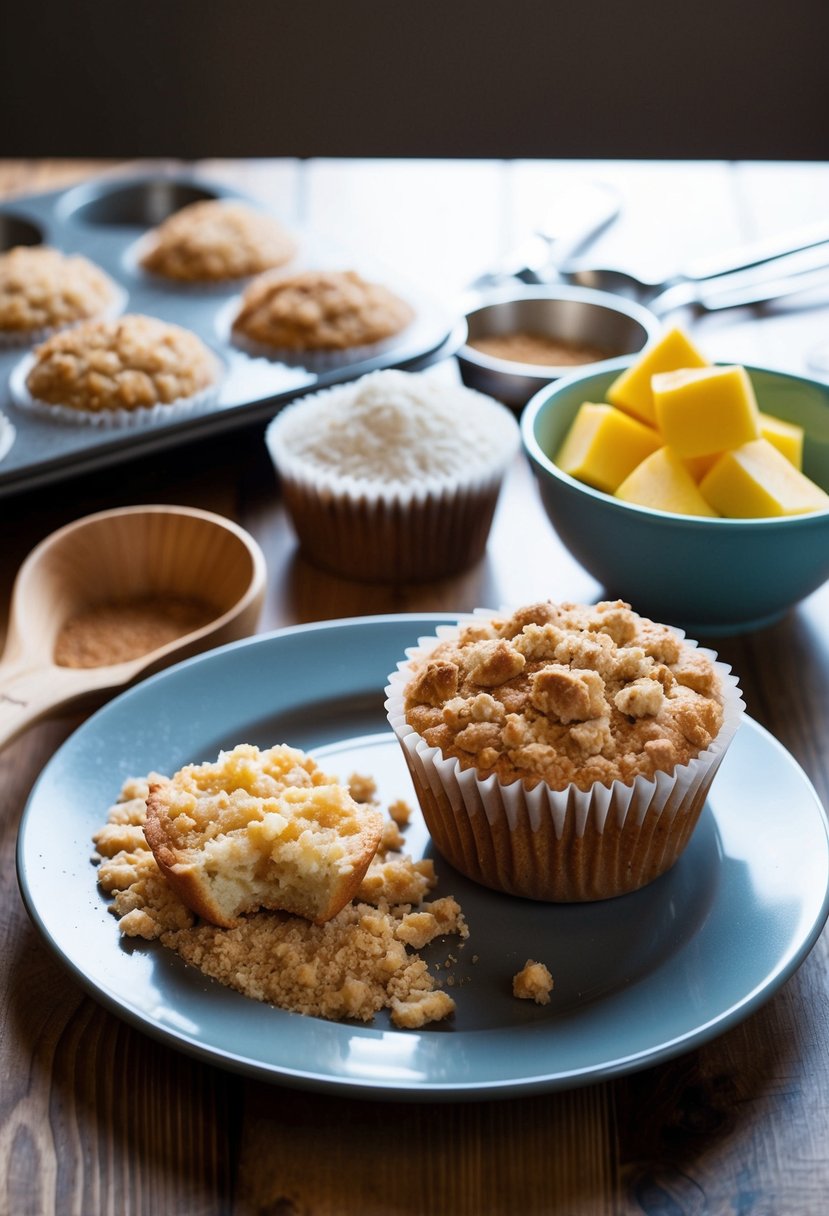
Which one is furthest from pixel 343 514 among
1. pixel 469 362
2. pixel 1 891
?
pixel 1 891

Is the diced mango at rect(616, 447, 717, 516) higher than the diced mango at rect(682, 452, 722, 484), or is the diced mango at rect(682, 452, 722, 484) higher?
the diced mango at rect(682, 452, 722, 484)

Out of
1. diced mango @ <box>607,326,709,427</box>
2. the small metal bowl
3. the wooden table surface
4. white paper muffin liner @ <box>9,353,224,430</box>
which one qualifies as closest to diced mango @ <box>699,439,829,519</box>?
diced mango @ <box>607,326,709,427</box>

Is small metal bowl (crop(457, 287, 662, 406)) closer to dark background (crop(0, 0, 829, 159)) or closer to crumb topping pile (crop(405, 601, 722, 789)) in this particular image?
dark background (crop(0, 0, 829, 159))

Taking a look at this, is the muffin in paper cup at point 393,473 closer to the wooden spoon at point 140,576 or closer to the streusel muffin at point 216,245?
the wooden spoon at point 140,576

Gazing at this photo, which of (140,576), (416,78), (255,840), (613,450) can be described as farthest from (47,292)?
(255,840)

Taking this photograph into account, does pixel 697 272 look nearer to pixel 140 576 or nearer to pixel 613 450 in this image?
pixel 613 450
